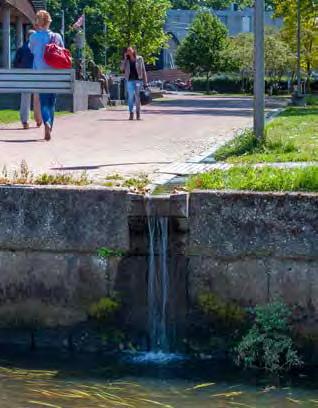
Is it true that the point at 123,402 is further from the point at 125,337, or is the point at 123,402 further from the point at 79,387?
the point at 125,337

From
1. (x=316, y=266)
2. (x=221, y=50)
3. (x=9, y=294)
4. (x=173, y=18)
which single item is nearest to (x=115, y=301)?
(x=9, y=294)

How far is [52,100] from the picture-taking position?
1390 centimetres

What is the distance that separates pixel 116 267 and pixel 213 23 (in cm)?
7669

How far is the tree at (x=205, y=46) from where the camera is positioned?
266 feet

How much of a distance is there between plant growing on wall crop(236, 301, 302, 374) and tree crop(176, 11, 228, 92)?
7311 cm

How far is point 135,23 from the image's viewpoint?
49000 millimetres

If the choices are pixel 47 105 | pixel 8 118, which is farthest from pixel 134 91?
pixel 47 105

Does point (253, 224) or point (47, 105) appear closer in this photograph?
point (253, 224)

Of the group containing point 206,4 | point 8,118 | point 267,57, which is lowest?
point 8,118

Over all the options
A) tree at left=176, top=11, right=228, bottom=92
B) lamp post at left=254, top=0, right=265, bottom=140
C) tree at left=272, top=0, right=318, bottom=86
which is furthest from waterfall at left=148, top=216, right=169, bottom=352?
tree at left=176, top=11, right=228, bottom=92

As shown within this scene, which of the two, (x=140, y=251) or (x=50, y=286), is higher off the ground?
(x=140, y=251)

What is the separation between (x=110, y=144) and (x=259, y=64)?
9.02 feet

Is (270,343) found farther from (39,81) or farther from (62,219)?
(39,81)

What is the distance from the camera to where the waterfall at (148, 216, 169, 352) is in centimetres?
770
